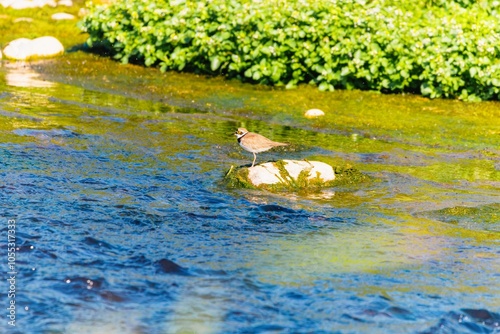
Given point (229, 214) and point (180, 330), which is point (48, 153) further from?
point (180, 330)

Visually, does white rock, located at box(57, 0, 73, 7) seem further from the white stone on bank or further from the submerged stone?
the submerged stone

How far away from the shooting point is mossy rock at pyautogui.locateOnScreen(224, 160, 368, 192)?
27.8 feet

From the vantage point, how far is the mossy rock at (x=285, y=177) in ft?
27.8

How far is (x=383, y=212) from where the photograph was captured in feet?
25.9

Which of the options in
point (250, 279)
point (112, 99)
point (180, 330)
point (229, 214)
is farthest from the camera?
point (112, 99)

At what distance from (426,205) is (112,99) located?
246 inches

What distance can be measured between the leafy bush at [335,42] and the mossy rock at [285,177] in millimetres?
4439

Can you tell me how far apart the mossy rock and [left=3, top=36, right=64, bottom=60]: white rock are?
810cm

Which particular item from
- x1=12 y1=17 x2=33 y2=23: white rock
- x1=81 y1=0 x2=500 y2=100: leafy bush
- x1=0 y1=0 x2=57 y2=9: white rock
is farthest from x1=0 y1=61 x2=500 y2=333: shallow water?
x1=0 y1=0 x2=57 y2=9: white rock

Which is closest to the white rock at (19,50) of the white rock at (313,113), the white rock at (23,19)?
the white rock at (23,19)

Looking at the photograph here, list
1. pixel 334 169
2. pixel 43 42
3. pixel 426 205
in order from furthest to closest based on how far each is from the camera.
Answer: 1. pixel 43 42
2. pixel 334 169
3. pixel 426 205

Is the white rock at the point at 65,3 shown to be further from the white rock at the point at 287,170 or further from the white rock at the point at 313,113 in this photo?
the white rock at the point at 287,170

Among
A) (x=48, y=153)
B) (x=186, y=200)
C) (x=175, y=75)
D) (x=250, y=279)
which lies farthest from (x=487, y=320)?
(x=175, y=75)

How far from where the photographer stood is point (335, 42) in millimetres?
13008
